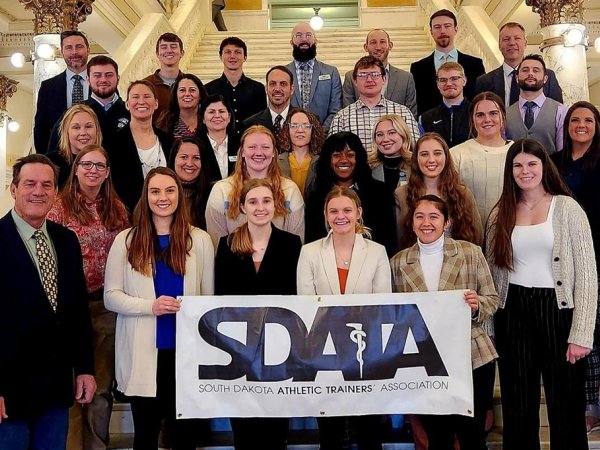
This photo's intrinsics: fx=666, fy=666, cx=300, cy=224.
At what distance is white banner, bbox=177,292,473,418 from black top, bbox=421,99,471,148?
1.88 metres

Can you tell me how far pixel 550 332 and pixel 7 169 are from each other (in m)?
14.7

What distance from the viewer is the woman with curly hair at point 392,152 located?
14.3 ft

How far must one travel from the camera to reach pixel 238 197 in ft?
13.0

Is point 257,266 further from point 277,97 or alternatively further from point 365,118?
point 277,97

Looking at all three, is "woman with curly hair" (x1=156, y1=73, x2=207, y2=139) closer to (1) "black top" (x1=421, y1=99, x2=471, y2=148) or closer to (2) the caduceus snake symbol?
(1) "black top" (x1=421, y1=99, x2=471, y2=148)

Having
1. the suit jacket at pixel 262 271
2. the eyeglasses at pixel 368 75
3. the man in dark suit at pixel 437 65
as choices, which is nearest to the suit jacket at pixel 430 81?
the man in dark suit at pixel 437 65

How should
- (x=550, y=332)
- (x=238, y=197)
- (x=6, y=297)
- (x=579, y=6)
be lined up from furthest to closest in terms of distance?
(x=579, y=6)
(x=238, y=197)
(x=550, y=332)
(x=6, y=297)

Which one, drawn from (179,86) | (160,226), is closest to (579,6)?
(179,86)

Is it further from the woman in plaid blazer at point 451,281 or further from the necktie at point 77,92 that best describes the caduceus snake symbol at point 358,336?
the necktie at point 77,92

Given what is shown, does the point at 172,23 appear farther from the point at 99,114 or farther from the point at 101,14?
the point at 99,114

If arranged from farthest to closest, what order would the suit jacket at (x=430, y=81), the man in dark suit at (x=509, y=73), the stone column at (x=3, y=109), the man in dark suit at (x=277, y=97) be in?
the stone column at (x=3, y=109) < the suit jacket at (x=430, y=81) < the man in dark suit at (x=509, y=73) < the man in dark suit at (x=277, y=97)

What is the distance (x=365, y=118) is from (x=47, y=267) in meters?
2.63

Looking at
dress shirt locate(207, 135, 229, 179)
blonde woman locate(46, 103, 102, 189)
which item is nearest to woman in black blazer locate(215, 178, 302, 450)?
dress shirt locate(207, 135, 229, 179)

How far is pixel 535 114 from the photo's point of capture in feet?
16.1
